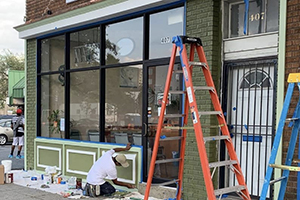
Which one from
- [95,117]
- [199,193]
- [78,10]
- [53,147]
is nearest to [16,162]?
[53,147]

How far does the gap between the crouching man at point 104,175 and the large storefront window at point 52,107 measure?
2526mm

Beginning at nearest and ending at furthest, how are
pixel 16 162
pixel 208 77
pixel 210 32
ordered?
pixel 208 77, pixel 210 32, pixel 16 162

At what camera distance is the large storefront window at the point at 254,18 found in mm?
5254

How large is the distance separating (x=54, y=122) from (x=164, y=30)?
426 centimetres

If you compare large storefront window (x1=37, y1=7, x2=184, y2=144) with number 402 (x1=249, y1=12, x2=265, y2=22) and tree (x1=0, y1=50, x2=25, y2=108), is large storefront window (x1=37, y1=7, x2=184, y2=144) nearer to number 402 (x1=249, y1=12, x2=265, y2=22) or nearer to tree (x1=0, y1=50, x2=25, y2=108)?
number 402 (x1=249, y1=12, x2=265, y2=22)

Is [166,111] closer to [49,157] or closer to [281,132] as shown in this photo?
[281,132]

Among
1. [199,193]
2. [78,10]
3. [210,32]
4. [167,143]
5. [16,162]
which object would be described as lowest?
[16,162]

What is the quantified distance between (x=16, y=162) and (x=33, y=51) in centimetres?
404

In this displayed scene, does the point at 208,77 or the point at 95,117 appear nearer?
the point at 208,77

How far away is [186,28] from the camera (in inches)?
240

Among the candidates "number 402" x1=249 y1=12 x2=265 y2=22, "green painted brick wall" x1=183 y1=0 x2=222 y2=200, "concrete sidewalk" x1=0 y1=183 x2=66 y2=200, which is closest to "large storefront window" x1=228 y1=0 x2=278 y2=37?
"number 402" x1=249 y1=12 x2=265 y2=22

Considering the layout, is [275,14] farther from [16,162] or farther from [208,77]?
[16,162]

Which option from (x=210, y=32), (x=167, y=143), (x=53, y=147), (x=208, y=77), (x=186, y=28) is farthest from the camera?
(x=53, y=147)

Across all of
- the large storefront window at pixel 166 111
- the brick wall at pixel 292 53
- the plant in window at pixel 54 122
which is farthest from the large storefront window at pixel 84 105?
the brick wall at pixel 292 53
